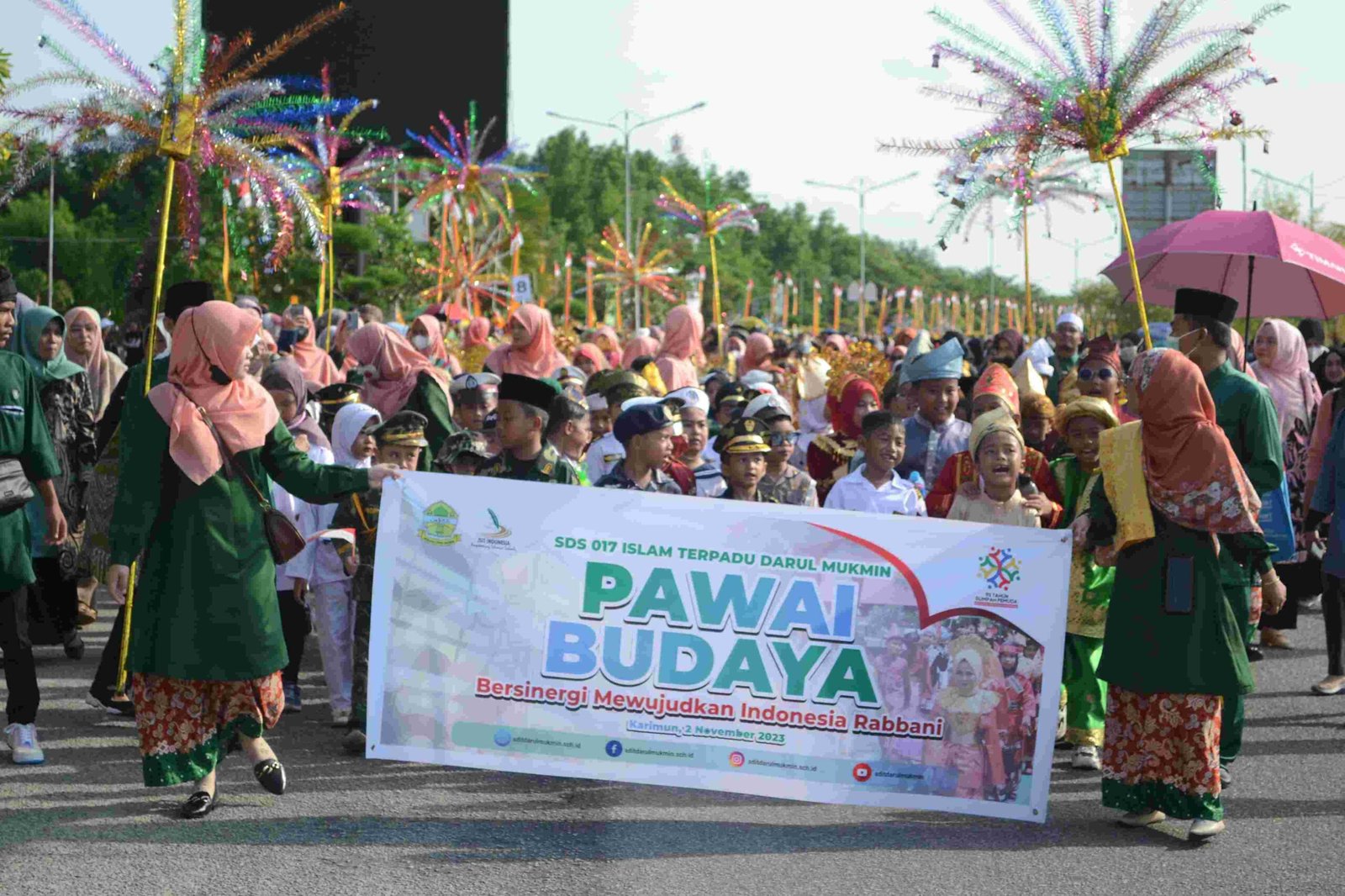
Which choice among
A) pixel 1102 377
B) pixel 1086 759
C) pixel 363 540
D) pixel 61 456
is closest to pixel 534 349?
pixel 61 456

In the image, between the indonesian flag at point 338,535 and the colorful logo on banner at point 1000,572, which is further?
the indonesian flag at point 338,535

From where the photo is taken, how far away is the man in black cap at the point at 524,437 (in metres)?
7.51

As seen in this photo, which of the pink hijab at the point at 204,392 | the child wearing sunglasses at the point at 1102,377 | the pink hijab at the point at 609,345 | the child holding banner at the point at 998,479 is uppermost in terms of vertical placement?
the pink hijab at the point at 609,345

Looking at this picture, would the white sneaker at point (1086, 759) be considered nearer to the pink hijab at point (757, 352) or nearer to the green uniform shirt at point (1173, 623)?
the green uniform shirt at point (1173, 623)

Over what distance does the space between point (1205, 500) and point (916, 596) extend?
44.2 inches

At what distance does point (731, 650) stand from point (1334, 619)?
4877 millimetres

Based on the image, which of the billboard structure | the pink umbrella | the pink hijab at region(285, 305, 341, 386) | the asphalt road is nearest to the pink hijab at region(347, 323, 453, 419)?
the pink hijab at region(285, 305, 341, 386)

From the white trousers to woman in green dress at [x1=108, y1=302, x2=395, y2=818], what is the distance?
1657 millimetres

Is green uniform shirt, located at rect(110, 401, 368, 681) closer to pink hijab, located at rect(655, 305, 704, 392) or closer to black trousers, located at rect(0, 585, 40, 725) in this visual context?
black trousers, located at rect(0, 585, 40, 725)

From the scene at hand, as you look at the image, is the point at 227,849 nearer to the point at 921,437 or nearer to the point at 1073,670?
the point at 1073,670

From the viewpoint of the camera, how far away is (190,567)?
6426mm

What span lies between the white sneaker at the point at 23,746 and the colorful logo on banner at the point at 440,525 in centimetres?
216

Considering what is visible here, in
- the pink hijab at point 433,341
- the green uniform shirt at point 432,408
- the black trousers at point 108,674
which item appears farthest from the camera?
the pink hijab at point 433,341

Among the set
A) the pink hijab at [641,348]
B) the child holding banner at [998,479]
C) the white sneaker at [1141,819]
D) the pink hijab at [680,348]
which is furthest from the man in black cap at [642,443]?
the pink hijab at [641,348]
